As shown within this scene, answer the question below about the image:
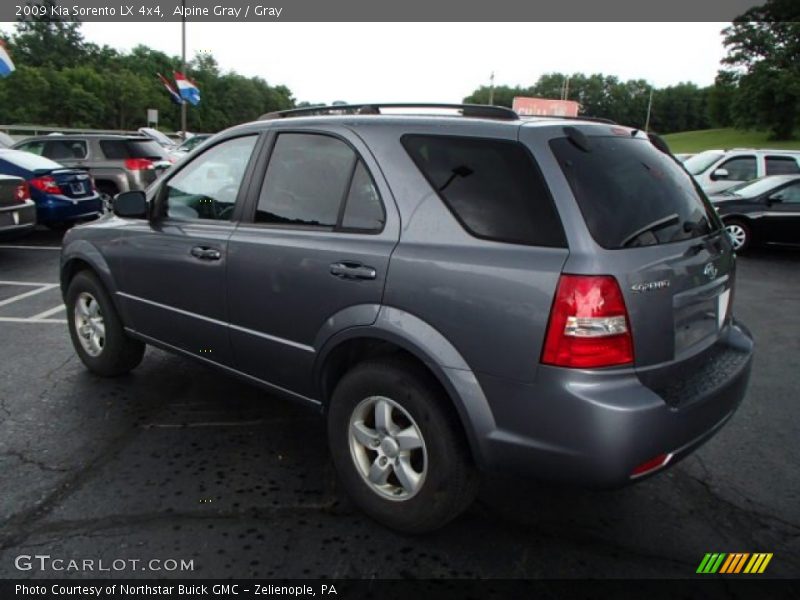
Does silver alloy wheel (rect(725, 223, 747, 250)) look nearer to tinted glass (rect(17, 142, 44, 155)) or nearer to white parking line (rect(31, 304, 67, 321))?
white parking line (rect(31, 304, 67, 321))

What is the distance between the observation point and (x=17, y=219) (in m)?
8.29

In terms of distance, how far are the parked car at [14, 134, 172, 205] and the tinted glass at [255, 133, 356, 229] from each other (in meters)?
10.1

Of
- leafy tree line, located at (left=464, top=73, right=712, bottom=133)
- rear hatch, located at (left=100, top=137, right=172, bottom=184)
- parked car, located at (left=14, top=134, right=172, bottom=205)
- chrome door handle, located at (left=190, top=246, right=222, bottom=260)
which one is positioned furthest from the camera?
leafy tree line, located at (left=464, top=73, right=712, bottom=133)

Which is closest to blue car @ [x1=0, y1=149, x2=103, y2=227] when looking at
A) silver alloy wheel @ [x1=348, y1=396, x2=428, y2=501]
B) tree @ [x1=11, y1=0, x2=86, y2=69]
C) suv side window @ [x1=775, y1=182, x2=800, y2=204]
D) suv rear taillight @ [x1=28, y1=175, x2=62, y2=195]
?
suv rear taillight @ [x1=28, y1=175, x2=62, y2=195]

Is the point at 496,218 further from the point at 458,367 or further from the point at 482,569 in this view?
the point at 482,569

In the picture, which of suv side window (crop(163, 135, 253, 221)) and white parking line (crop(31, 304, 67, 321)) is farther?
white parking line (crop(31, 304, 67, 321))

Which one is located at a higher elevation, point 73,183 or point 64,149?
point 64,149

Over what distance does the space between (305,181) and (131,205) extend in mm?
1394

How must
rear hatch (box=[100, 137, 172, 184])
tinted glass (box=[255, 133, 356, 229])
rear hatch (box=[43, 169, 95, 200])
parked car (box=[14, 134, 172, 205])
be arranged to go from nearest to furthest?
tinted glass (box=[255, 133, 356, 229]), rear hatch (box=[43, 169, 95, 200]), parked car (box=[14, 134, 172, 205]), rear hatch (box=[100, 137, 172, 184])

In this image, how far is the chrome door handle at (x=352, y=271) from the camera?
2.62 metres

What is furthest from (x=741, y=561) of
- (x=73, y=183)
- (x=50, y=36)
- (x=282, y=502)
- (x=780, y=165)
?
(x=50, y=36)

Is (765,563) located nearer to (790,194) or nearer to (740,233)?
(740,233)

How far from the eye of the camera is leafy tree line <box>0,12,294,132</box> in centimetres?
4472

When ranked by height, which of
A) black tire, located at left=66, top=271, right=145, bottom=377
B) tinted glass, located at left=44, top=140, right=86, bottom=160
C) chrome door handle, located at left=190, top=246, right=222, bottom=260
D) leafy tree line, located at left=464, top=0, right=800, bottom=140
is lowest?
black tire, located at left=66, top=271, right=145, bottom=377
